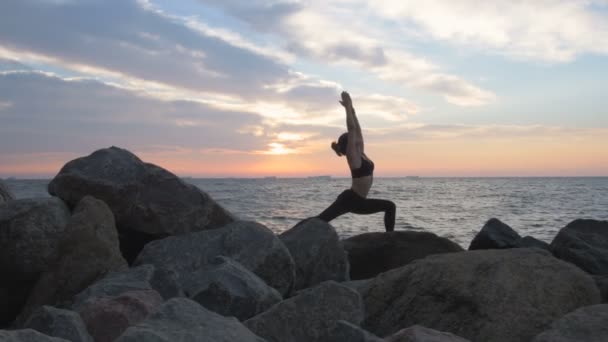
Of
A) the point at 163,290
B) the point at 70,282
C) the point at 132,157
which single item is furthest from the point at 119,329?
the point at 132,157

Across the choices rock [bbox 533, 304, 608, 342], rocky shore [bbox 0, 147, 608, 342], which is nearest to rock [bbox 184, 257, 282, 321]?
rocky shore [bbox 0, 147, 608, 342]

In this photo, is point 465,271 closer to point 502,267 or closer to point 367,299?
point 502,267

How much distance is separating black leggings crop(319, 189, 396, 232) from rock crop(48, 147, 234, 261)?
1496 mm

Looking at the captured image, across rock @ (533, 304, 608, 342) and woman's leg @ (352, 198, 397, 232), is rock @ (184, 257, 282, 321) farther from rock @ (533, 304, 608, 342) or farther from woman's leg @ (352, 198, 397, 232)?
woman's leg @ (352, 198, 397, 232)

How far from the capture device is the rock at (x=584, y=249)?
6305mm

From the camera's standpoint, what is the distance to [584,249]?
6602mm

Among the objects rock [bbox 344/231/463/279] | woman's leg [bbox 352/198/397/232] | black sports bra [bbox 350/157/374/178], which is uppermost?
black sports bra [bbox 350/157/374/178]

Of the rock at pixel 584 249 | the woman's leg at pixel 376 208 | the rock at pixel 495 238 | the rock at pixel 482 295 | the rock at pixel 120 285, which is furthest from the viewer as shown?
the woman's leg at pixel 376 208

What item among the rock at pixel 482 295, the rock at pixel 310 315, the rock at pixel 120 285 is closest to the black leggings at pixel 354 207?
the rock at pixel 482 295

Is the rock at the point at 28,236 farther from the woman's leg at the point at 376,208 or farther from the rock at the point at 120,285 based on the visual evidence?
the woman's leg at the point at 376,208

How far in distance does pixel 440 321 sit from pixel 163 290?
6.70 feet

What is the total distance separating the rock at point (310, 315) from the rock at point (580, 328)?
1151mm

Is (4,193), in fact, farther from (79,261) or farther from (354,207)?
(354,207)

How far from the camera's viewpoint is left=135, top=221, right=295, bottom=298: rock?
522cm
